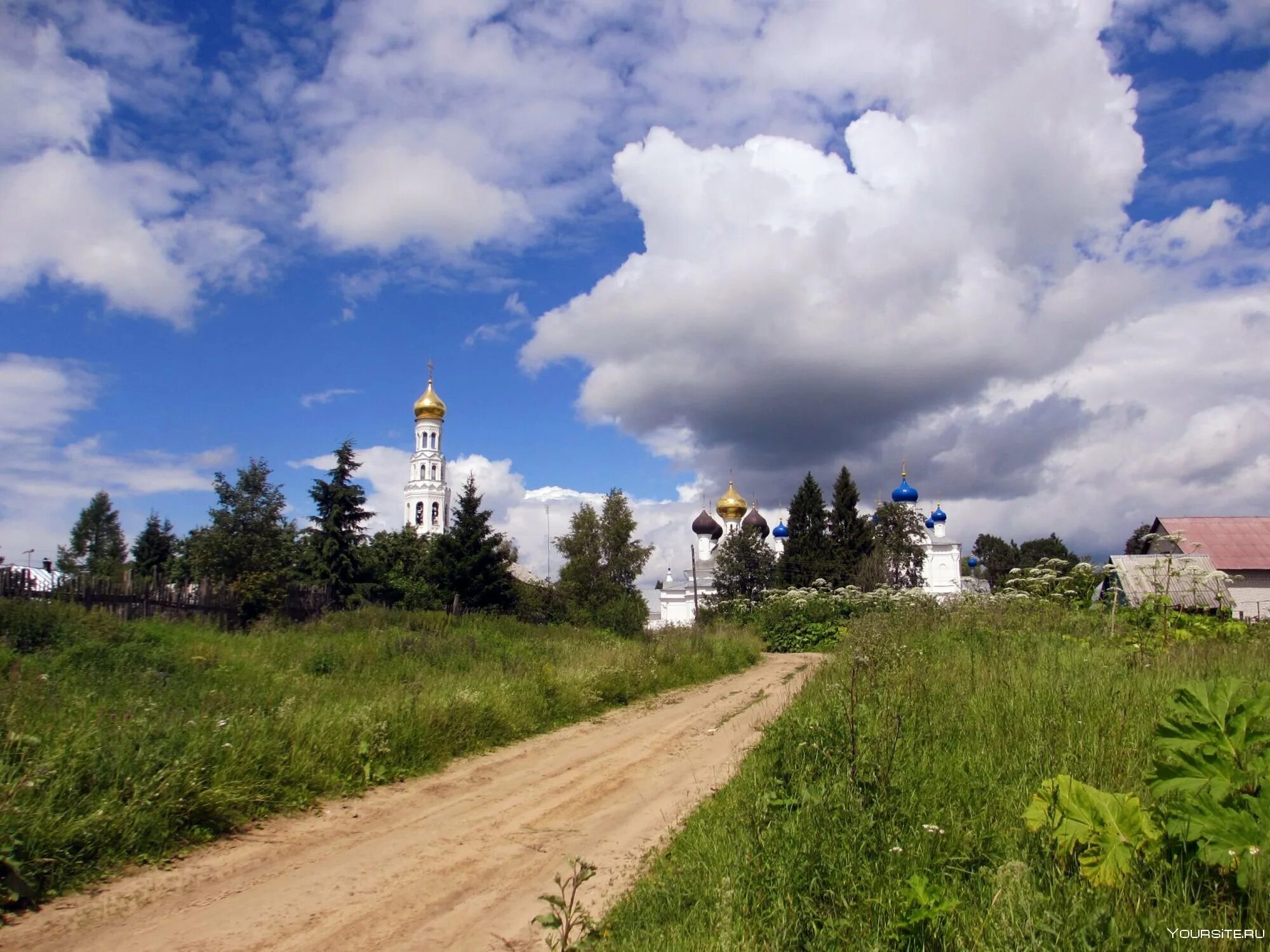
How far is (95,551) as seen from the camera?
78562 mm

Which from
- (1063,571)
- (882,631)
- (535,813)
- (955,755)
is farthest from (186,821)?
(1063,571)

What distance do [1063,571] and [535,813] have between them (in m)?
11.5

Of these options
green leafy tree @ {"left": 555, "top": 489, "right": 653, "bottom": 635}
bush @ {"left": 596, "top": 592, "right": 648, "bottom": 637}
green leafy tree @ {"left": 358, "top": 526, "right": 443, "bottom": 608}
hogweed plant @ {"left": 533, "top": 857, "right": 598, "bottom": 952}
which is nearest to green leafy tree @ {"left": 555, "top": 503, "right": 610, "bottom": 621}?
green leafy tree @ {"left": 555, "top": 489, "right": 653, "bottom": 635}

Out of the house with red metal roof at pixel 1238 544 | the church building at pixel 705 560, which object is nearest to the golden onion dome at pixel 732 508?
the church building at pixel 705 560

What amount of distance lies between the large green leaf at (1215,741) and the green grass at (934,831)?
0.35m

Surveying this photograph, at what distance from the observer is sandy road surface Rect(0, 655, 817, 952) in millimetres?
4262

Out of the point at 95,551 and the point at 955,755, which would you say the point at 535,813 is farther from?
the point at 95,551

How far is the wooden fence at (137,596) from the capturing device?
44.5ft

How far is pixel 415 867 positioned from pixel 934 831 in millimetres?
3190

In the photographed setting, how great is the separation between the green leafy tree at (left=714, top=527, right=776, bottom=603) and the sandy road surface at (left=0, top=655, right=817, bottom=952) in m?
41.2

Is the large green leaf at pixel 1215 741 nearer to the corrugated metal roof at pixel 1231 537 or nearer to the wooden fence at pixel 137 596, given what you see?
the wooden fence at pixel 137 596

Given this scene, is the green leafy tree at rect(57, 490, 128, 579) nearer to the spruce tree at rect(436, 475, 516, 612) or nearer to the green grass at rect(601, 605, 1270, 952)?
the spruce tree at rect(436, 475, 516, 612)

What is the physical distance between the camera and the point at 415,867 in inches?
207

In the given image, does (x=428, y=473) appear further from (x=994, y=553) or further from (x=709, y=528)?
(x=994, y=553)
